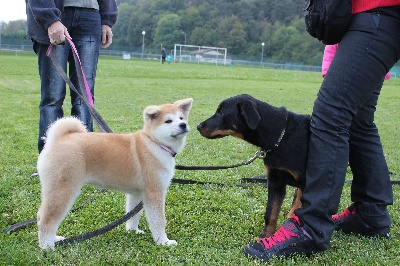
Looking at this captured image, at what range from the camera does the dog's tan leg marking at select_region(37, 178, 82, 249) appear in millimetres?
2738

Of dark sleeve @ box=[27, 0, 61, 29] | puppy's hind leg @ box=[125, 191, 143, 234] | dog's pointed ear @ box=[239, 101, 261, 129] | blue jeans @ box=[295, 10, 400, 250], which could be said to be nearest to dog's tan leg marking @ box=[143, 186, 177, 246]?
puppy's hind leg @ box=[125, 191, 143, 234]

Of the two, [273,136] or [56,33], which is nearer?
[273,136]

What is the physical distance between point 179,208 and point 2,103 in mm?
8193

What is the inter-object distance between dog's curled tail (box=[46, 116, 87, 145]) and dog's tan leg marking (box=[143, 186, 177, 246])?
64cm

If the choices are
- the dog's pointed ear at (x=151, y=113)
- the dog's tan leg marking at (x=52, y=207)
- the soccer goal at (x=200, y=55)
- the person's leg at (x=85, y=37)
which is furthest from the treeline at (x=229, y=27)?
the dog's tan leg marking at (x=52, y=207)

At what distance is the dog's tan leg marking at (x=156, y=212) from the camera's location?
9.93 feet

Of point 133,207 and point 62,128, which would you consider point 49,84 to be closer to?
point 62,128

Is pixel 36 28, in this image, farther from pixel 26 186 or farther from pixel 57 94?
pixel 26 186

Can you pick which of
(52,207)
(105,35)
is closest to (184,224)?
(52,207)

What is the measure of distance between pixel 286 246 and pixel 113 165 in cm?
124

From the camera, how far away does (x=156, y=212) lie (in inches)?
119

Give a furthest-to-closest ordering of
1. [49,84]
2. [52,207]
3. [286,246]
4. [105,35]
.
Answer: [105,35], [49,84], [286,246], [52,207]

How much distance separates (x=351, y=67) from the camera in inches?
108

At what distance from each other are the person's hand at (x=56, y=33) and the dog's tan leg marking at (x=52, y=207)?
1.46 meters
